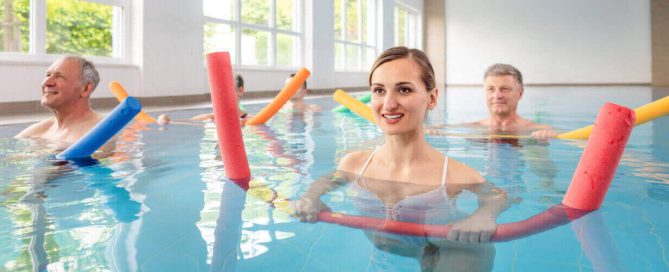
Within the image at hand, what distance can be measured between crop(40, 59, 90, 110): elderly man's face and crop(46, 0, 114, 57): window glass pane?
5.66 m

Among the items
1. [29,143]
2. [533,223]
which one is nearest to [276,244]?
[533,223]

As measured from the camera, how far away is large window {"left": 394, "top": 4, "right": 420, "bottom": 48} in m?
27.2

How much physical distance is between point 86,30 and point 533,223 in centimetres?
1012

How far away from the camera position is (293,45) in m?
18.2

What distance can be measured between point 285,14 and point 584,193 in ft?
A: 52.1

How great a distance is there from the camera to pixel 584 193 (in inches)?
95.1

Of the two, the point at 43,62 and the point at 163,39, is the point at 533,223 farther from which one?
the point at 163,39

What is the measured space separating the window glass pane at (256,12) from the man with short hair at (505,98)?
34.7 ft

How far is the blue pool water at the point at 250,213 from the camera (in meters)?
2.02

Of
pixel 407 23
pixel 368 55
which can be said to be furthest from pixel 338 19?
pixel 407 23

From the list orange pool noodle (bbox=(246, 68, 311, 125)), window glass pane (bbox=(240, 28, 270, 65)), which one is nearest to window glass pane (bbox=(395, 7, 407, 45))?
window glass pane (bbox=(240, 28, 270, 65))

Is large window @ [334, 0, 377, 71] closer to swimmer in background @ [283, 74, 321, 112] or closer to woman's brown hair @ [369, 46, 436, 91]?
swimmer in background @ [283, 74, 321, 112]

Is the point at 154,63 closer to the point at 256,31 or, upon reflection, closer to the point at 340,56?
the point at 256,31

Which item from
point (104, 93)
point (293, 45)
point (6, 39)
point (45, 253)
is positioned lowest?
point (45, 253)
